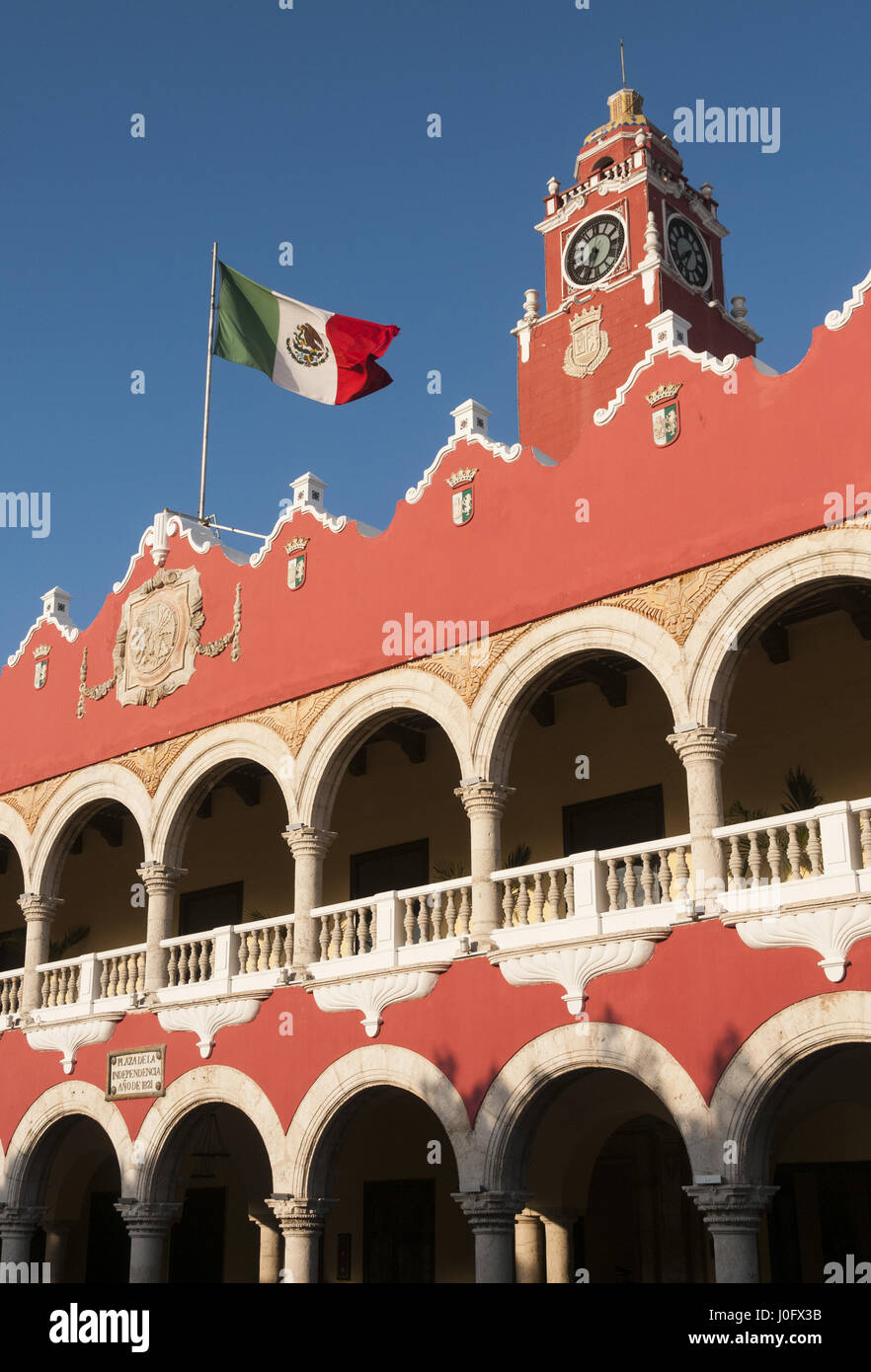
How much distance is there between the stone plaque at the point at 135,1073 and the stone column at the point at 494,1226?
4594 millimetres

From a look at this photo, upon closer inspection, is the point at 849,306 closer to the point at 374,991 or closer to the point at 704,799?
the point at 704,799

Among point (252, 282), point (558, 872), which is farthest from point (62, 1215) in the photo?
point (252, 282)

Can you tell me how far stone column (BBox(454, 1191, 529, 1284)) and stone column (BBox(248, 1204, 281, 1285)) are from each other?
5517 millimetres

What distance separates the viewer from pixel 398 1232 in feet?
60.1

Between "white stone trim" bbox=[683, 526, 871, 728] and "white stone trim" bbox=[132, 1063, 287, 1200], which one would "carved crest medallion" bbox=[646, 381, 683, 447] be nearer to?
"white stone trim" bbox=[683, 526, 871, 728]

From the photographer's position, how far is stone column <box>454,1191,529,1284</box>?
43.0ft

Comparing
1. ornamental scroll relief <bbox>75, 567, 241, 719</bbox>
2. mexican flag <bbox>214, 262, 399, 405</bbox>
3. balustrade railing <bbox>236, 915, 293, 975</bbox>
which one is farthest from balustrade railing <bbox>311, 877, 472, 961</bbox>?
mexican flag <bbox>214, 262, 399, 405</bbox>

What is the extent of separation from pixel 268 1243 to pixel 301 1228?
3.90 m

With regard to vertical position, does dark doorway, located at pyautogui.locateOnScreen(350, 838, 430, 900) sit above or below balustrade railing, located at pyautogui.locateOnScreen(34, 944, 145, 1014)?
above

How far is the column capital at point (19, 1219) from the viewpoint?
17625mm

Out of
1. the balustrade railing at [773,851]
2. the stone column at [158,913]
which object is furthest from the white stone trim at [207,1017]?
the balustrade railing at [773,851]

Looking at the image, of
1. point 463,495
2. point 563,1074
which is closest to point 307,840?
point 463,495

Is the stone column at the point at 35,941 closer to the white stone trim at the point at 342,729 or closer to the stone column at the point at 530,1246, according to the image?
the white stone trim at the point at 342,729

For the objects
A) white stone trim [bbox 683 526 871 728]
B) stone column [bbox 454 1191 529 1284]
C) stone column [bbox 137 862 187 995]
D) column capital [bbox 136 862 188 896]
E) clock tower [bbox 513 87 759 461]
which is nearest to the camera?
white stone trim [bbox 683 526 871 728]
